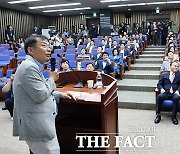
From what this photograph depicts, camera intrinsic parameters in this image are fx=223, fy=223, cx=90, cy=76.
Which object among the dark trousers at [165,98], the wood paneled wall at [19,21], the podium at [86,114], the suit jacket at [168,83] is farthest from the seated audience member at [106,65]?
the wood paneled wall at [19,21]

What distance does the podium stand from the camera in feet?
5.41

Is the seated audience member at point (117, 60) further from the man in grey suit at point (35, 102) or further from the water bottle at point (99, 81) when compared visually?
the man in grey suit at point (35, 102)

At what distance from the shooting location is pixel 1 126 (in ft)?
11.9

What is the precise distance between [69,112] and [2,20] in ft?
38.1

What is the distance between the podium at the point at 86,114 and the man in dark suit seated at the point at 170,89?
1862mm

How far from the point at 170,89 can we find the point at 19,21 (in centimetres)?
1192

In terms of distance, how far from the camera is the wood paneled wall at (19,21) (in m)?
12.4

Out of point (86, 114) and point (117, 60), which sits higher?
point (117, 60)

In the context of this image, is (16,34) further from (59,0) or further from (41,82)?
(41,82)

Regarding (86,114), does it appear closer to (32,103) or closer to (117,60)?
(32,103)

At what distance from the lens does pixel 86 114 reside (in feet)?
6.71

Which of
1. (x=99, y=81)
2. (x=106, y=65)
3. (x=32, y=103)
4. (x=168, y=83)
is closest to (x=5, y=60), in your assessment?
(x=106, y=65)

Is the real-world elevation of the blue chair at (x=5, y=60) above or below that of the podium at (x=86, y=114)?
above

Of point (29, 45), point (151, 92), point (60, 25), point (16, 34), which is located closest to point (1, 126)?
point (29, 45)
